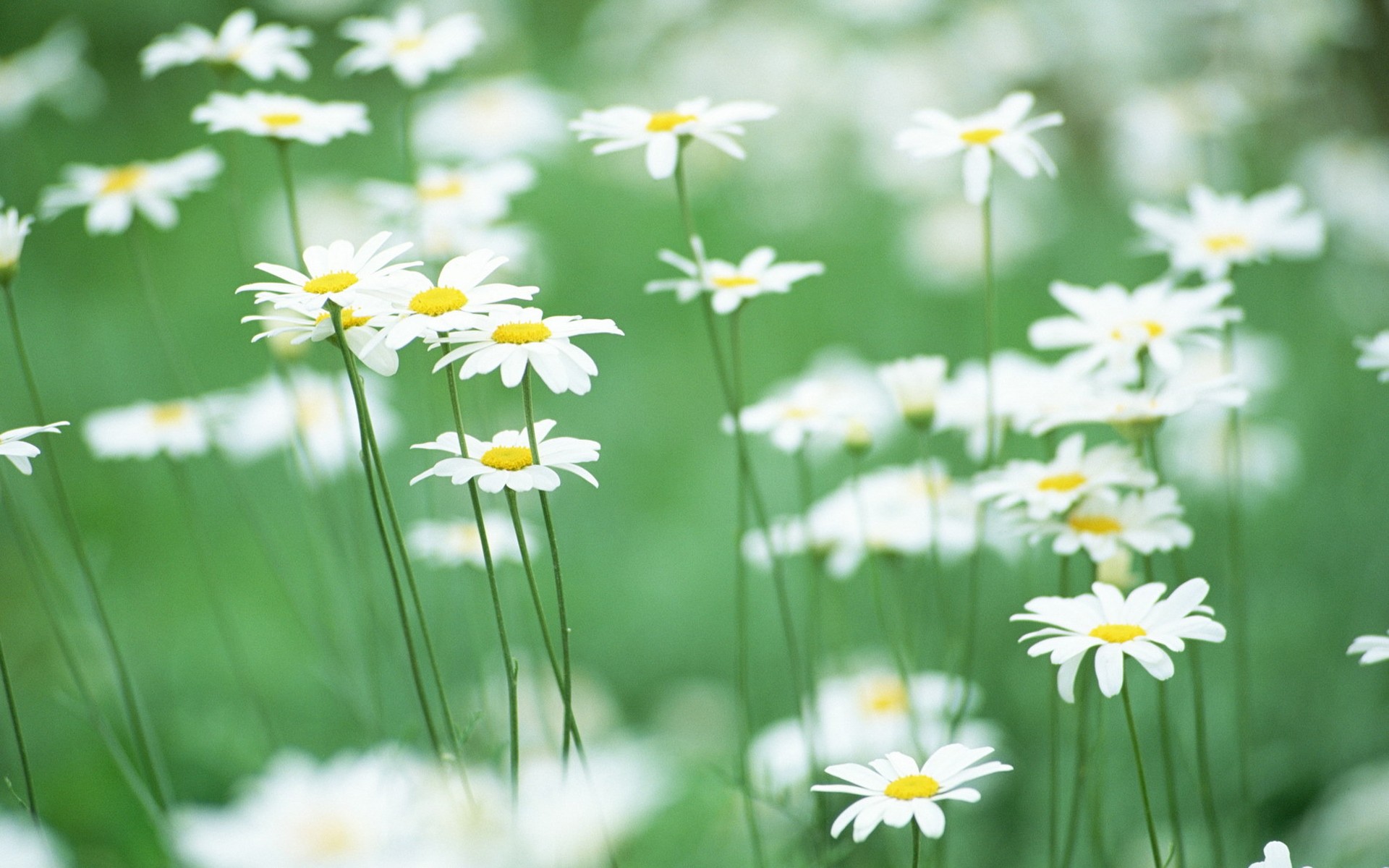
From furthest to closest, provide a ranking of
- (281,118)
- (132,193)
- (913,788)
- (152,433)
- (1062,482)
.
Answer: (152,433)
(132,193)
(281,118)
(1062,482)
(913,788)

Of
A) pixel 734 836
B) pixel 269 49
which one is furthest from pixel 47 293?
pixel 734 836

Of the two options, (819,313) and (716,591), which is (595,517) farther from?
(819,313)

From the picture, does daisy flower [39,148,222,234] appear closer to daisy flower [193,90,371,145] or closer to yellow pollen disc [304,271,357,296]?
daisy flower [193,90,371,145]

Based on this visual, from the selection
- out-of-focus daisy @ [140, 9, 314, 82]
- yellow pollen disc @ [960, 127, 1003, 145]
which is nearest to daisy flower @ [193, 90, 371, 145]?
out-of-focus daisy @ [140, 9, 314, 82]

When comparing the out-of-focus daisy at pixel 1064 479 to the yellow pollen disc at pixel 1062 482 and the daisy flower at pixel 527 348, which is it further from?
the daisy flower at pixel 527 348

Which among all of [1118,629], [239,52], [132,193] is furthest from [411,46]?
[1118,629]

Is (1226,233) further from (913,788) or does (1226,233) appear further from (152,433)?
(152,433)

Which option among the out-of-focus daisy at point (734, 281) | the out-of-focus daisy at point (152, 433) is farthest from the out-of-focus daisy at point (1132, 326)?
the out-of-focus daisy at point (152, 433)
